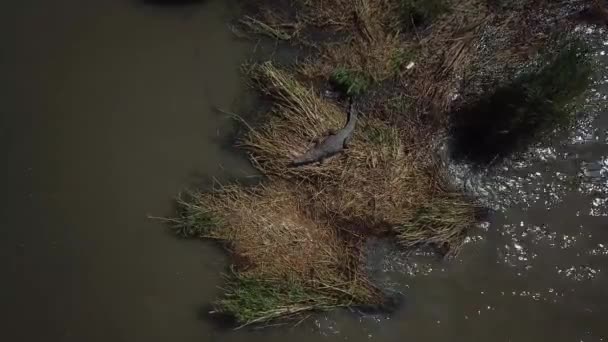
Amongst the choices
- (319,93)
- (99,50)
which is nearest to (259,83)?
(319,93)

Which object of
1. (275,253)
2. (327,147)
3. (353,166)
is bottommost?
(275,253)

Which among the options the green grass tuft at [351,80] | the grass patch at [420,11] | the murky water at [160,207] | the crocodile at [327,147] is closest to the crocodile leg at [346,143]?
the crocodile at [327,147]

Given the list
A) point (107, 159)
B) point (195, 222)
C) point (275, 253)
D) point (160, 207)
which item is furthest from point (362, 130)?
point (107, 159)

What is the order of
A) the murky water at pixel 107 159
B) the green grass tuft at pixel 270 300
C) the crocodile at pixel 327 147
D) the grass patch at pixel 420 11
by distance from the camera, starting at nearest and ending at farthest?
the green grass tuft at pixel 270 300, the murky water at pixel 107 159, the crocodile at pixel 327 147, the grass patch at pixel 420 11

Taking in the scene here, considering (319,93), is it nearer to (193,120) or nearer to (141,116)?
(193,120)

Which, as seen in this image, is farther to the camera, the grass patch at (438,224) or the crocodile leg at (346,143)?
the crocodile leg at (346,143)

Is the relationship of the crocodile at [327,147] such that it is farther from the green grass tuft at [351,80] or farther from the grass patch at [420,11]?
the grass patch at [420,11]

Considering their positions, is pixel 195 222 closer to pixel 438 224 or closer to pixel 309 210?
pixel 309 210
